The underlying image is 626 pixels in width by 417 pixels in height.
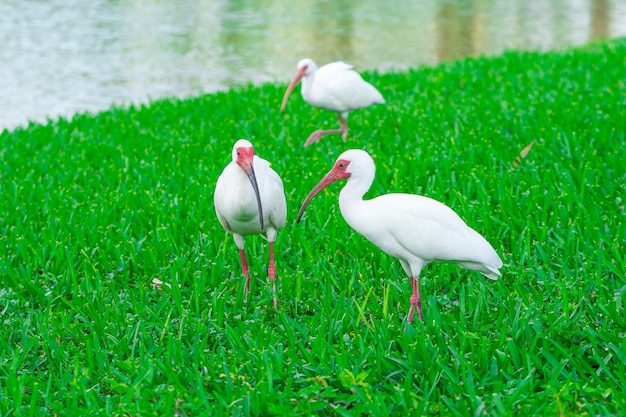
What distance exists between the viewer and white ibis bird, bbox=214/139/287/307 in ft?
13.1

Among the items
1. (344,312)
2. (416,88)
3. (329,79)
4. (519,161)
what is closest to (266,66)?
(416,88)

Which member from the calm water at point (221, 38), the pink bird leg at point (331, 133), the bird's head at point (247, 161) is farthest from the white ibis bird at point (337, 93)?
the bird's head at point (247, 161)

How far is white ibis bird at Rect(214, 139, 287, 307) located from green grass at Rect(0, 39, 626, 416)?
0.95 feet

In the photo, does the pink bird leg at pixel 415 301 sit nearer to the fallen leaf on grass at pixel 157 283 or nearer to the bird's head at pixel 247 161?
the bird's head at pixel 247 161

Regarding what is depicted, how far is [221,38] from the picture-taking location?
15875 mm

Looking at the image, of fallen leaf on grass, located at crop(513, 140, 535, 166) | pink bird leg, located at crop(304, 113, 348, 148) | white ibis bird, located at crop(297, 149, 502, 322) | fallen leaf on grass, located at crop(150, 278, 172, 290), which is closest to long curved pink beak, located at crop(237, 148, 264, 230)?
white ibis bird, located at crop(297, 149, 502, 322)

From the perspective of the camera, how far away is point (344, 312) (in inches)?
155

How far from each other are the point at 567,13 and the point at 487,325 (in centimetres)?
1913

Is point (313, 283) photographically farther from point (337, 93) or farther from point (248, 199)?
point (337, 93)

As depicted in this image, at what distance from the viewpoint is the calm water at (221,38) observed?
1176 cm

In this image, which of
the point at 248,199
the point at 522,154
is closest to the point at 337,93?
the point at 522,154

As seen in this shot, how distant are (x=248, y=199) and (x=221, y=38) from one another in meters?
12.3

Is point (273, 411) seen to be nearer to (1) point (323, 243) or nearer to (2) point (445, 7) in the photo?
(1) point (323, 243)

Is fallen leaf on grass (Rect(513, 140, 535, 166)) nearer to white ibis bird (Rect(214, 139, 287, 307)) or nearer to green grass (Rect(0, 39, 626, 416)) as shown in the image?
green grass (Rect(0, 39, 626, 416))
